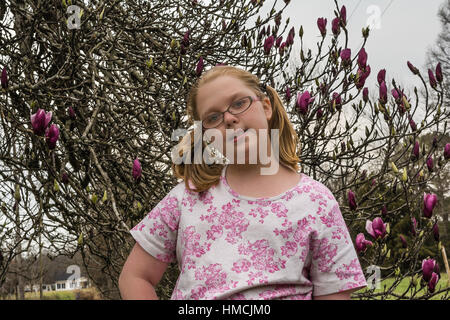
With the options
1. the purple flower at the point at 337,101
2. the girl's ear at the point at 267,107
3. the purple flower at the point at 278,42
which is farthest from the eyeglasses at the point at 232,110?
the purple flower at the point at 278,42

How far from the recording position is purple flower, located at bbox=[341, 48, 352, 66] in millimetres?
2229

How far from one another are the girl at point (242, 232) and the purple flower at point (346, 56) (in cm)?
105

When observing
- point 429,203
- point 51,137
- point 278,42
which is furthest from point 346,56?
point 51,137

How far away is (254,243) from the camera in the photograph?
1.18 metres

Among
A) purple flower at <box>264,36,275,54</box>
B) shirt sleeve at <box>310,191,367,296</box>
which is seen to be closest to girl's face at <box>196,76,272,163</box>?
shirt sleeve at <box>310,191,367,296</box>

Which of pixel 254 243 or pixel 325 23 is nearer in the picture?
pixel 254 243

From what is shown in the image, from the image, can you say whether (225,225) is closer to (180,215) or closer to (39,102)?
(180,215)

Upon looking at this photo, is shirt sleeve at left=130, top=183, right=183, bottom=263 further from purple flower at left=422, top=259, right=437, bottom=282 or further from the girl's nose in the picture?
purple flower at left=422, top=259, right=437, bottom=282

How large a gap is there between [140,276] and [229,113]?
538 mm

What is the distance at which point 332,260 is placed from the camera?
1158 millimetres

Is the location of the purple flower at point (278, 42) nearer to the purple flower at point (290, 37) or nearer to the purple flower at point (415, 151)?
the purple flower at point (290, 37)

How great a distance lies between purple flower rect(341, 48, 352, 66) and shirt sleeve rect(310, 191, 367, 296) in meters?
1.27
